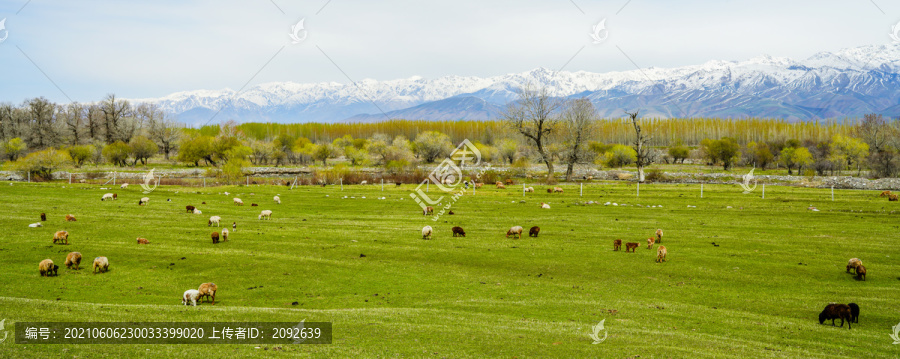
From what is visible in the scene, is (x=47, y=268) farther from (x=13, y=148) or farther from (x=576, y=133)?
(x=13, y=148)

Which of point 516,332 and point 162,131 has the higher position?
point 162,131

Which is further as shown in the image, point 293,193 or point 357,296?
point 293,193

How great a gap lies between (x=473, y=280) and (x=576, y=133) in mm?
68012

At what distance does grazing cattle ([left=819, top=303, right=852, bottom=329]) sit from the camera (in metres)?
14.7

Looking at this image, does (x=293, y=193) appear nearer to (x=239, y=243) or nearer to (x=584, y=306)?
(x=239, y=243)

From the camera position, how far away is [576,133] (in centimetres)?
8412

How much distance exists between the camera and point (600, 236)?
96.0 feet

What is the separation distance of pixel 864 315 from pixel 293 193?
46.2 meters

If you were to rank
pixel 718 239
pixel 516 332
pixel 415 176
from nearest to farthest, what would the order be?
pixel 516 332 → pixel 718 239 → pixel 415 176

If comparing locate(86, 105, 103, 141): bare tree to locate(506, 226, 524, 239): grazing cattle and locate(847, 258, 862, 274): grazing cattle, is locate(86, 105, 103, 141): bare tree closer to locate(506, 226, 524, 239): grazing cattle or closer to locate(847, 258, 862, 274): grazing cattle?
locate(506, 226, 524, 239): grazing cattle

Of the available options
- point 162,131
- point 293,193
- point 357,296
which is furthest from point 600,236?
point 162,131

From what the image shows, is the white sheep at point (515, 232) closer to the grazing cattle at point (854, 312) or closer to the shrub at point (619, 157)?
the grazing cattle at point (854, 312)

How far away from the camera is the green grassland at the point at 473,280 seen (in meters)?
12.6

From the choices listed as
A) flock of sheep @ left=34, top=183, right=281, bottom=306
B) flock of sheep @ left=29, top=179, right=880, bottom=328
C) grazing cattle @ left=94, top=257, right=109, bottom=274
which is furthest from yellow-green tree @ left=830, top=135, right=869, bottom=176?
grazing cattle @ left=94, top=257, right=109, bottom=274
